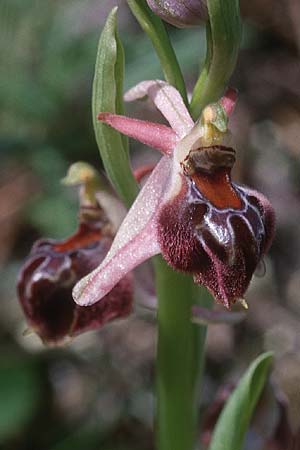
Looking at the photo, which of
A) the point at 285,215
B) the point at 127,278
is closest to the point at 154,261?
the point at 127,278

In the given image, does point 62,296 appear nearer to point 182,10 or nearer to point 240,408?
point 240,408

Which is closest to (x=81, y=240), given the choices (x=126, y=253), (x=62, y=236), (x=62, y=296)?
(x=62, y=296)

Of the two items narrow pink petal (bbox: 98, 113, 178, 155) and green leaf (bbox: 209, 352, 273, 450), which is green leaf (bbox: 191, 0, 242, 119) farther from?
green leaf (bbox: 209, 352, 273, 450)

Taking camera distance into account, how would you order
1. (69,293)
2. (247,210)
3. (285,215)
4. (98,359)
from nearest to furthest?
(247,210) → (69,293) → (98,359) → (285,215)

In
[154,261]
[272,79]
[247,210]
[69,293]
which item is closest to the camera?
[247,210]

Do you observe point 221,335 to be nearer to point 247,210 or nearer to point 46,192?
point 46,192
